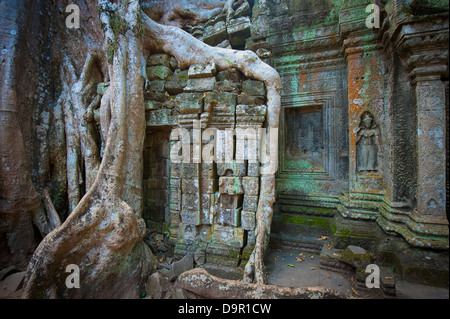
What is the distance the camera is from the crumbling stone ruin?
8.55ft

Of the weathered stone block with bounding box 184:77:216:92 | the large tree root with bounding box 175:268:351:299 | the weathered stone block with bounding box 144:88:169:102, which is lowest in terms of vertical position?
the large tree root with bounding box 175:268:351:299

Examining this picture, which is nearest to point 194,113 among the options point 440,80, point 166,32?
point 166,32

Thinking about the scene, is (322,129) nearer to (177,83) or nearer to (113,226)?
(177,83)

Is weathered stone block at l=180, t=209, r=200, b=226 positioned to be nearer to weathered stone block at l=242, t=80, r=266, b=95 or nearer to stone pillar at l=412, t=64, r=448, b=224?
weathered stone block at l=242, t=80, r=266, b=95

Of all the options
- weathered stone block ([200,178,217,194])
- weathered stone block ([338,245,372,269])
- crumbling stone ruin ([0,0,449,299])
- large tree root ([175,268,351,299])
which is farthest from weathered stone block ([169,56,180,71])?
weathered stone block ([338,245,372,269])

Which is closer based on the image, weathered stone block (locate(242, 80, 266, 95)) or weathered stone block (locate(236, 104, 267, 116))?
weathered stone block (locate(236, 104, 267, 116))

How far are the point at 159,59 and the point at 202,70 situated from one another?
0.94m

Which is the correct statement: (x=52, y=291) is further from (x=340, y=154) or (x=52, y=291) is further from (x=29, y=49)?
(x=340, y=154)

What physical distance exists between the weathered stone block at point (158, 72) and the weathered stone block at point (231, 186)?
6.95 feet

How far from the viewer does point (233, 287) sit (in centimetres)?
224

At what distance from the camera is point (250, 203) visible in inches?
122

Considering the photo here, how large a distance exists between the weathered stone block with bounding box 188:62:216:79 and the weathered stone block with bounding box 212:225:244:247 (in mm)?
2428

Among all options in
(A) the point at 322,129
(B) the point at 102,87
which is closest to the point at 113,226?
(B) the point at 102,87

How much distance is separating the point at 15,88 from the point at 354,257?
6.01 meters
